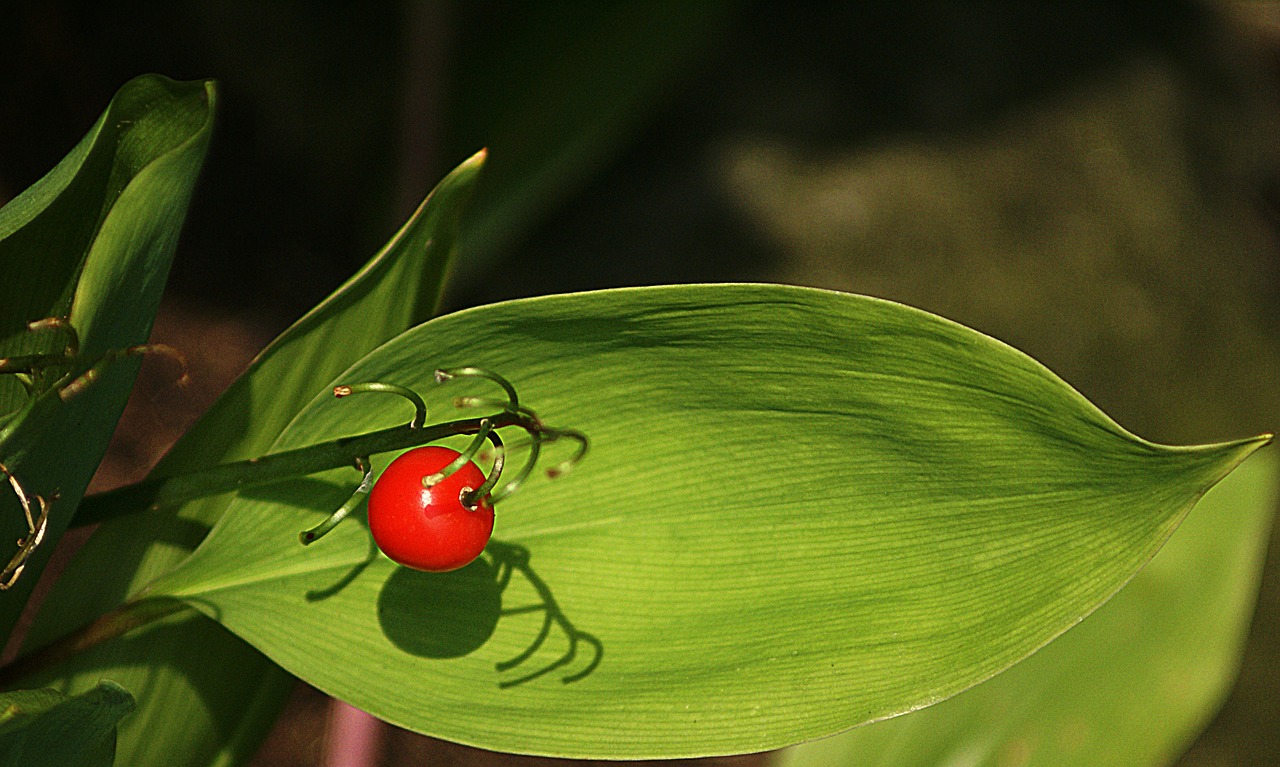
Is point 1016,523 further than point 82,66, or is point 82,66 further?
point 82,66

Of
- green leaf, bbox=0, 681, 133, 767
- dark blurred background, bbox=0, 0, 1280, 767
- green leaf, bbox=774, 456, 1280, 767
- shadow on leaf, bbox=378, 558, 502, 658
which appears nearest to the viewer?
green leaf, bbox=0, 681, 133, 767

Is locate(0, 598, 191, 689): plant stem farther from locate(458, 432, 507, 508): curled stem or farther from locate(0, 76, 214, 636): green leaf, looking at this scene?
locate(458, 432, 507, 508): curled stem

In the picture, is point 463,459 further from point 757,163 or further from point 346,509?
point 757,163

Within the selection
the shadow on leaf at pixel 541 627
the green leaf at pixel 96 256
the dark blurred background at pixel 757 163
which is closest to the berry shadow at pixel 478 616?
the shadow on leaf at pixel 541 627

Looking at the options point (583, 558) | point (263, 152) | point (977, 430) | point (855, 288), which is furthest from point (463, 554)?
point (855, 288)

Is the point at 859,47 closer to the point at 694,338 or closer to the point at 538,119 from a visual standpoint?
the point at 538,119

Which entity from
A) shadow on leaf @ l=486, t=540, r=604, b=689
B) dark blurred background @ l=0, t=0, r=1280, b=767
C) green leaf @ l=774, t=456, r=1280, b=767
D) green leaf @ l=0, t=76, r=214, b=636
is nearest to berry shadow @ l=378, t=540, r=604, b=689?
shadow on leaf @ l=486, t=540, r=604, b=689
